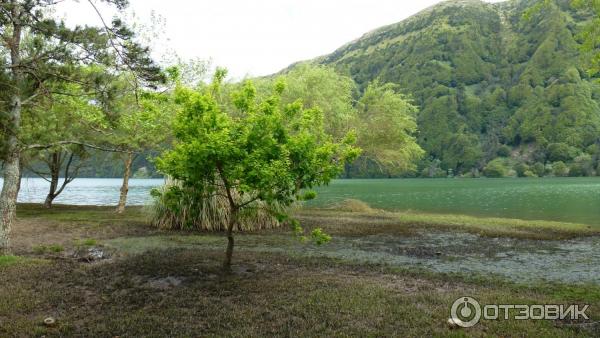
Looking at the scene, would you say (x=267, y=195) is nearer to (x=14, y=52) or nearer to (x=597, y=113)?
(x=14, y=52)

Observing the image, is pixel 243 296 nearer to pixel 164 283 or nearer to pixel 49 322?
pixel 164 283

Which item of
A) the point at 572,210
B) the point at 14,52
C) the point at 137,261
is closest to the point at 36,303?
the point at 137,261

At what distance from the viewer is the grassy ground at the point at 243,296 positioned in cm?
730

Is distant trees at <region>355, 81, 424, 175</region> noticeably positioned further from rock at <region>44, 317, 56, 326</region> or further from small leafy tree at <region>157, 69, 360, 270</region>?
rock at <region>44, 317, 56, 326</region>

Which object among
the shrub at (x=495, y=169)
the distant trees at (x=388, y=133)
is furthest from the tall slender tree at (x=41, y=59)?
the shrub at (x=495, y=169)

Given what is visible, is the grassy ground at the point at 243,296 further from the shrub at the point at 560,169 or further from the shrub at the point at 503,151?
the shrub at the point at 503,151

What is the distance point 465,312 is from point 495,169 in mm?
175664

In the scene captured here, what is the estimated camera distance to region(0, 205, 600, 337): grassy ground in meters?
7.30

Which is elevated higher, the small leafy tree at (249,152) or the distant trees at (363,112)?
the distant trees at (363,112)

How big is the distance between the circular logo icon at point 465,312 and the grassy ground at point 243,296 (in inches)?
8.0

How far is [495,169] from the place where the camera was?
166 meters

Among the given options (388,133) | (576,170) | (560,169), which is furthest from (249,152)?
(560,169)

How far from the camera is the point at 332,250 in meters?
15.7

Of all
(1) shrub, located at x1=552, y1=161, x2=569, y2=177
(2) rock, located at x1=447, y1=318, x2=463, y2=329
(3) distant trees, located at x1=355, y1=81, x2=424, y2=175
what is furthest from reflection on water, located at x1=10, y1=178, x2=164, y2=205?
(1) shrub, located at x1=552, y1=161, x2=569, y2=177
